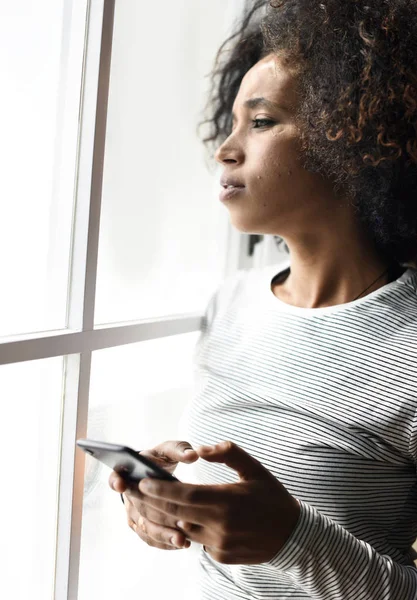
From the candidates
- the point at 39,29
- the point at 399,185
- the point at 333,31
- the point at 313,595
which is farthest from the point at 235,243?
the point at 313,595

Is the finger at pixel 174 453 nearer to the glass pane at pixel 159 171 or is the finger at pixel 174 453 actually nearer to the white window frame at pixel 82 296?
the white window frame at pixel 82 296

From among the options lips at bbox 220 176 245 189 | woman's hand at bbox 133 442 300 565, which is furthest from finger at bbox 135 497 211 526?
lips at bbox 220 176 245 189

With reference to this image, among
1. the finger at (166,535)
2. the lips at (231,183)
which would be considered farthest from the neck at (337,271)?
the finger at (166,535)

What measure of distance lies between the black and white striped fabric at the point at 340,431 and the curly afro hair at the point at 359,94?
0.16 meters

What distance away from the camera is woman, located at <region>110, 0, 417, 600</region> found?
1.02 m

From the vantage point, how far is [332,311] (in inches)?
45.7

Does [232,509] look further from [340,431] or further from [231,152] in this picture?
[231,152]

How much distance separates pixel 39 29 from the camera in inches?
38.2

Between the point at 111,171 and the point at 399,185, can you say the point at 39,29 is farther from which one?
the point at 399,185

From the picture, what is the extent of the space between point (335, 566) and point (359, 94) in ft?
2.26

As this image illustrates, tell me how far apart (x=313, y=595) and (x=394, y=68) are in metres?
0.78

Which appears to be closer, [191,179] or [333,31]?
[333,31]

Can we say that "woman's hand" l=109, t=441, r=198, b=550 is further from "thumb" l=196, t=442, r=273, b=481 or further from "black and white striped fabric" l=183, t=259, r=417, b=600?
"black and white striped fabric" l=183, t=259, r=417, b=600

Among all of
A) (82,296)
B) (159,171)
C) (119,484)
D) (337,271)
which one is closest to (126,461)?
(119,484)
